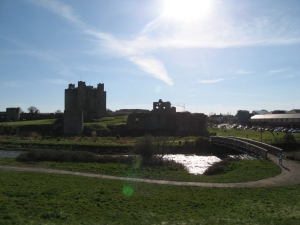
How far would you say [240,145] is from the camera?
36.7 m

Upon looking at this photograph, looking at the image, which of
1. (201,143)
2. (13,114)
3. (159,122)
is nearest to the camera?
(201,143)

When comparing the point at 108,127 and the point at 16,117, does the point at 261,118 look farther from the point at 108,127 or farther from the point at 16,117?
the point at 16,117

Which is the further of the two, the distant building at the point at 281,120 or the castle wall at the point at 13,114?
the castle wall at the point at 13,114

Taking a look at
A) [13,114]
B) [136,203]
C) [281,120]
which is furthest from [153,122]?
[13,114]

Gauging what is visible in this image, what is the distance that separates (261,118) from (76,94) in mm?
57767

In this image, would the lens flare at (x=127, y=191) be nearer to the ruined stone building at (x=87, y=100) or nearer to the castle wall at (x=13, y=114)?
the ruined stone building at (x=87, y=100)

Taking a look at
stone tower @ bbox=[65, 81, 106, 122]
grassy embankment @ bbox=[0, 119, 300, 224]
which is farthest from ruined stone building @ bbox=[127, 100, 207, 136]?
grassy embankment @ bbox=[0, 119, 300, 224]

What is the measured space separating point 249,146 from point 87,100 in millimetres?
47597

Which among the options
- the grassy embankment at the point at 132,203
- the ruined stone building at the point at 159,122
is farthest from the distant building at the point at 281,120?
the grassy embankment at the point at 132,203

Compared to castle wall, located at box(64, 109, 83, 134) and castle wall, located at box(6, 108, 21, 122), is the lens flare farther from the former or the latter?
castle wall, located at box(6, 108, 21, 122)

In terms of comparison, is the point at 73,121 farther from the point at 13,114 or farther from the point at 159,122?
the point at 13,114

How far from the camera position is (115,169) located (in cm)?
2353

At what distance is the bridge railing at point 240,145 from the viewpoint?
2889cm

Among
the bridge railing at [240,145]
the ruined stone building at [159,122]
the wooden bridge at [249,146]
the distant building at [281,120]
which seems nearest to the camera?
the wooden bridge at [249,146]
